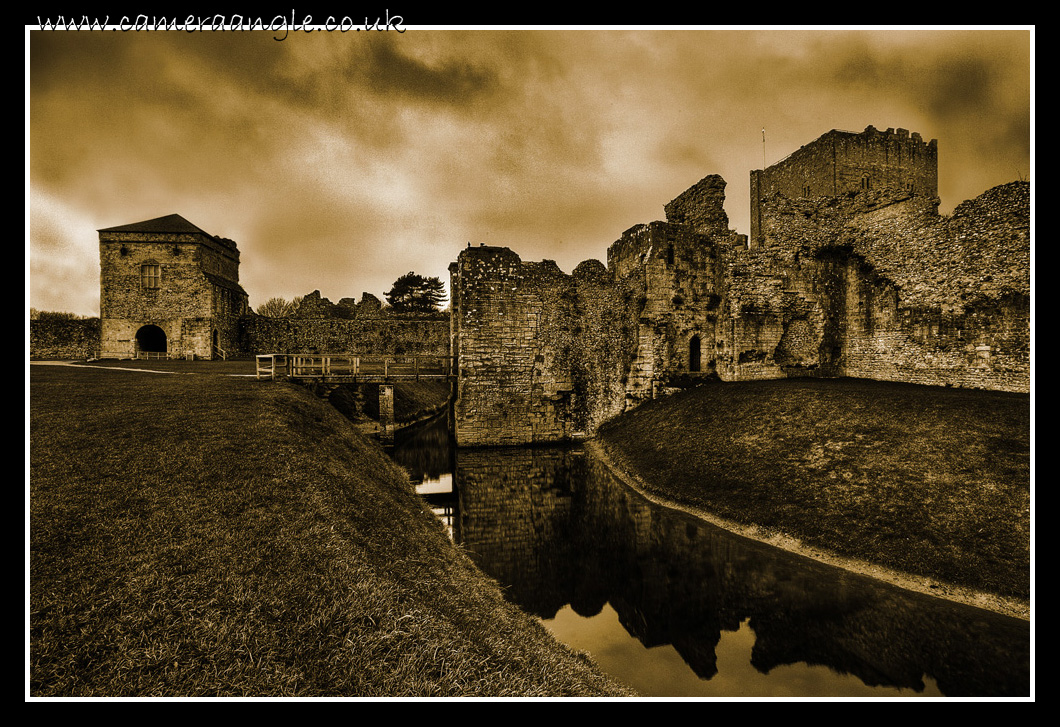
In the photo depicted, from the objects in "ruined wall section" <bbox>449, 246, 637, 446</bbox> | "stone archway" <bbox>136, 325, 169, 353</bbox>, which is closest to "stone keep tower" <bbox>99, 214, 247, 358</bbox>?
"stone archway" <bbox>136, 325, 169, 353</bbox>

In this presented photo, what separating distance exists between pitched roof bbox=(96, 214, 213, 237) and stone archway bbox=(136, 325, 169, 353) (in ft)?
24.7

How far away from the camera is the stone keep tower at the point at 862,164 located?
3306cm

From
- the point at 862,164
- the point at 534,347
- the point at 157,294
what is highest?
the point at 862,164

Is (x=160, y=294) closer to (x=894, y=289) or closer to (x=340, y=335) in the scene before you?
(x=340, y=335)

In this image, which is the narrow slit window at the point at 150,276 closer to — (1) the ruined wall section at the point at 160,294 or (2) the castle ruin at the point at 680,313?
Result: (1) the ruined wall section at the point at 160,294

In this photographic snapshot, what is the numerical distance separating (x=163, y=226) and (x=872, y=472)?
46.2m

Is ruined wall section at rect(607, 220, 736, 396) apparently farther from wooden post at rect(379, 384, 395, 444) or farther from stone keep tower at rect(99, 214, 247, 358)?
stone keep tower at rect(99, 214, 247, 358)

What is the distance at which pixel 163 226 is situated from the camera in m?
34.5

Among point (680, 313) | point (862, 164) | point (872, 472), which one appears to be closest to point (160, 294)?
point (680, 313)

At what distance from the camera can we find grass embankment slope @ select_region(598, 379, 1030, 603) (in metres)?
7.92

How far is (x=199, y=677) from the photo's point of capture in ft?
10.5

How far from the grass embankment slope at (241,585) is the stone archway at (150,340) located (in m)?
31.5

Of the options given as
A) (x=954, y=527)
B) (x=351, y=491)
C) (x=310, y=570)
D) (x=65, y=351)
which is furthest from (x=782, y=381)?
(x=65, y=351)

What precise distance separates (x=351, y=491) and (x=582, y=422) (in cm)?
1323
